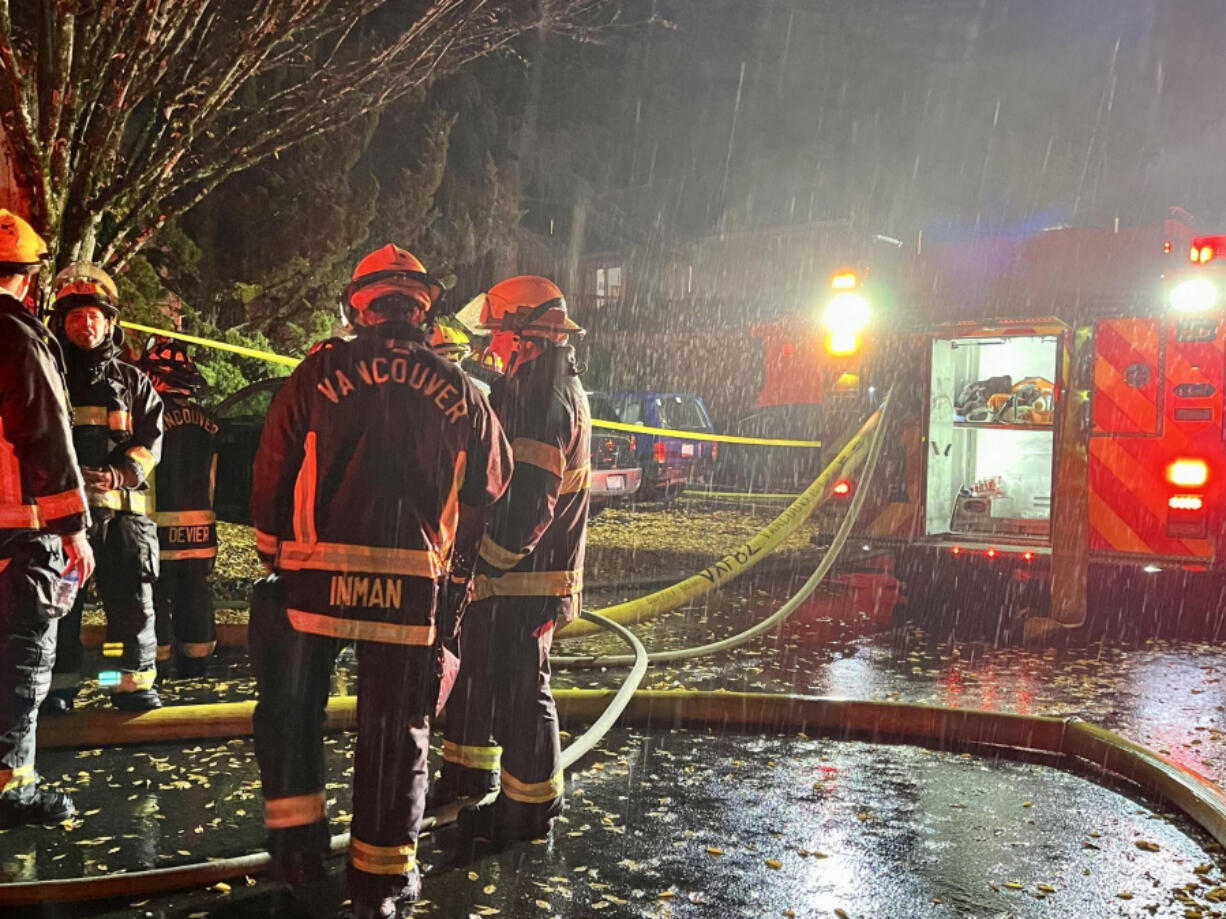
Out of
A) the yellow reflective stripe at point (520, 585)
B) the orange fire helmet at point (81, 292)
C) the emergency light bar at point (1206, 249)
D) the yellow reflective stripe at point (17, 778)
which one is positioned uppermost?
the emergency light bar at point (1206, 249)

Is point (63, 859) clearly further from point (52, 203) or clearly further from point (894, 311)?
point (894, 311)

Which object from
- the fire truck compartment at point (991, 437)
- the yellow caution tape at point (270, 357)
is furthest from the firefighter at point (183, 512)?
the fire truck compartment at point (991, 437)

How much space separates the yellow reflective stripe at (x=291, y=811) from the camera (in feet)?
10.5

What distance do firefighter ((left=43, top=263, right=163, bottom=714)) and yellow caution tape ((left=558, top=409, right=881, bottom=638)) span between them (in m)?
2.94

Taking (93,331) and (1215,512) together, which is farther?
(1215,512)

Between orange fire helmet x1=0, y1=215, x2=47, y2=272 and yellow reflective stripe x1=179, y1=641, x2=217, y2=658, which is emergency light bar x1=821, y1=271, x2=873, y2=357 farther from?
orange fire helmet x1=0, y1=215, x2=47, y2=272

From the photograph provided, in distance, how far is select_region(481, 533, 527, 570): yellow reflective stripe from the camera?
372cm

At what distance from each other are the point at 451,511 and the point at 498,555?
468 millimetres

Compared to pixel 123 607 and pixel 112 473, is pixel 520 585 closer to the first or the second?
pixel 112 473

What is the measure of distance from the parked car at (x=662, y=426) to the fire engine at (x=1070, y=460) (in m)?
6.20

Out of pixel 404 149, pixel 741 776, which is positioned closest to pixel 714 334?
pixel 404 149

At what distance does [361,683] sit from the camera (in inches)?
124

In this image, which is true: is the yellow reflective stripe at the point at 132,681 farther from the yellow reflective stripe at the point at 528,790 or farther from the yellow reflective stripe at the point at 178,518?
the yellow reflective stripe at the point at 528,790

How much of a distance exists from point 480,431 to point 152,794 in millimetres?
2071
